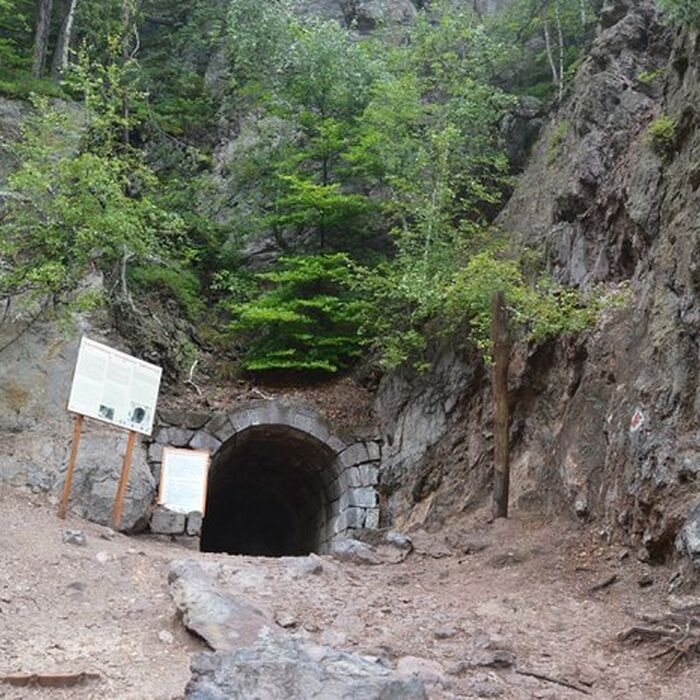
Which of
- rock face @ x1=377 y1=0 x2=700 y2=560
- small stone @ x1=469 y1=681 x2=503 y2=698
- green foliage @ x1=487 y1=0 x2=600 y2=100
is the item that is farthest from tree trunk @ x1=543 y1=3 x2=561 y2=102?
small stone @ x1=469 y1=681 x2=503 y2=698

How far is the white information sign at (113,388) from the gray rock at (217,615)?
322cm

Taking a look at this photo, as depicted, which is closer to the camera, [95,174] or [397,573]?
[397,573]

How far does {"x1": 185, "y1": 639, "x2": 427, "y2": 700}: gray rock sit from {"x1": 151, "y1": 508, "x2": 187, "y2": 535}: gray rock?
24.5 feet

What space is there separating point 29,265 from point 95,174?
1.65 metres

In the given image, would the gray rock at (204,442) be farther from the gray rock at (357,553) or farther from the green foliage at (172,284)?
the gray rock at (357,553)

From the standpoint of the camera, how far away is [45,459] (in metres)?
11.5

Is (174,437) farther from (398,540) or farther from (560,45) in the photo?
(560,45)

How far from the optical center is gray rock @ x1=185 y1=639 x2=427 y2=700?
178 inches

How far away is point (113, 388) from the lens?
396 inches

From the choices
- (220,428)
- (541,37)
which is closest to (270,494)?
(220,428)

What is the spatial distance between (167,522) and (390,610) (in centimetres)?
589

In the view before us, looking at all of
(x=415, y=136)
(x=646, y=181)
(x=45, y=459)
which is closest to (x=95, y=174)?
(x=45, y=459)

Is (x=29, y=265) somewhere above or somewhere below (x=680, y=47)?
below

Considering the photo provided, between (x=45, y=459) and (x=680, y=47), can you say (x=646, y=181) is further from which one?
(x=45, y=459)
